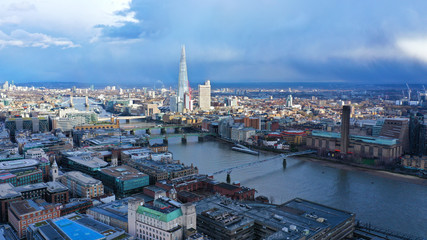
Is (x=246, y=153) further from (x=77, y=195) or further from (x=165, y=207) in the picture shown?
(x=165, y=207)

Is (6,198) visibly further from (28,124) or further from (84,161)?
(28,124)

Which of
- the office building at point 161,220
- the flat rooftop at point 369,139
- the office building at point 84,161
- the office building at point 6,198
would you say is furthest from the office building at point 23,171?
the flat rooftop at point 369,139

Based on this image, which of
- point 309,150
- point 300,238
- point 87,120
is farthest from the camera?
A: point 87,120

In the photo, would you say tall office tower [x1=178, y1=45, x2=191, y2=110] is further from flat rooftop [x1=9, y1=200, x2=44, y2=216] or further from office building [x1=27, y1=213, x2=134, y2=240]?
office building [x1=27, y1=213, x2=134, y2=240]

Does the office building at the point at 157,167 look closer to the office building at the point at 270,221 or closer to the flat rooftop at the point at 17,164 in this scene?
the flat rooftop at the point at 17,164

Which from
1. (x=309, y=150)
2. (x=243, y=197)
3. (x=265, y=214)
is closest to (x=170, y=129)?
(x=309, y=150)

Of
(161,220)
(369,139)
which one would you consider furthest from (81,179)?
(369,139)

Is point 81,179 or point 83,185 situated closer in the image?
point 83,185
